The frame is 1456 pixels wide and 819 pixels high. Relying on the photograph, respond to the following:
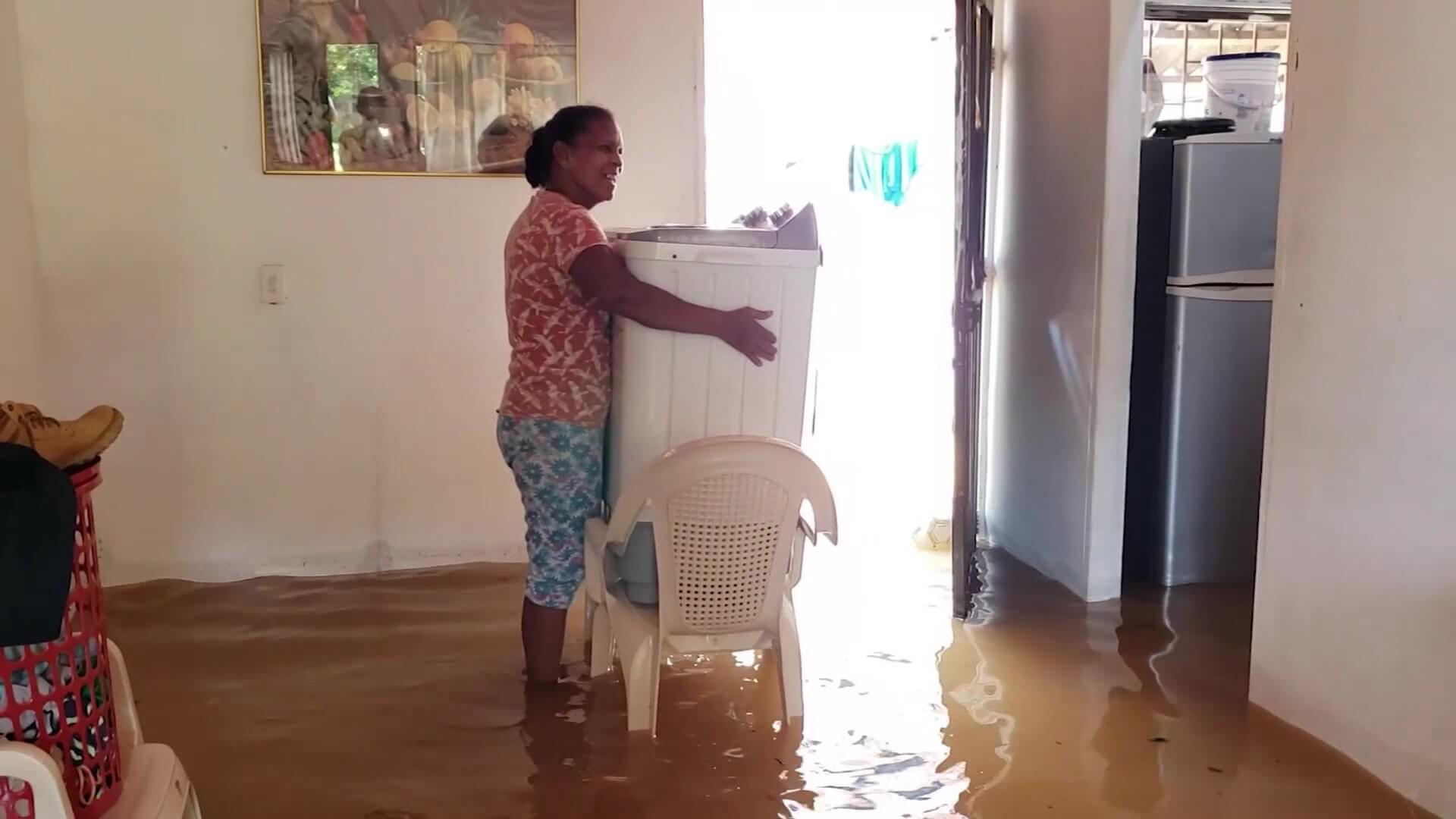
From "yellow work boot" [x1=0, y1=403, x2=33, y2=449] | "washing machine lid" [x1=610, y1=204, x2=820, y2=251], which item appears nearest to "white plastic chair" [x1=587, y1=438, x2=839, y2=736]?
"washing machine lid" [x1=610, y1=204, x2=820, y2=251]

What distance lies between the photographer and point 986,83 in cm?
272

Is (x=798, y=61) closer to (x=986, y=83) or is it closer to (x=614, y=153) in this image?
(x=986, y=83)

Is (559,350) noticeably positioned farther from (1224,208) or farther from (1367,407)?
(1224,208)

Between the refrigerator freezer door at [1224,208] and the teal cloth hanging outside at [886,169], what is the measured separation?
1.08 meters

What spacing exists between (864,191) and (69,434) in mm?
3033

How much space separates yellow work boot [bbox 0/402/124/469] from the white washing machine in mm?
1035

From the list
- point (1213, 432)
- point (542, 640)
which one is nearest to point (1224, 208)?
point (1213, 432)

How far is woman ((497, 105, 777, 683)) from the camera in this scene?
7.14ft

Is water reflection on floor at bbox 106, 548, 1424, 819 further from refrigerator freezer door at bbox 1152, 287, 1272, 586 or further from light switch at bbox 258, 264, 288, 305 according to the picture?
light switch at bbox 258, 264, 288, 305

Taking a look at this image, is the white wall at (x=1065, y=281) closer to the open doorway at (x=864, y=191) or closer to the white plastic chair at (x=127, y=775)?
the open doorway at (x=864, y=191)

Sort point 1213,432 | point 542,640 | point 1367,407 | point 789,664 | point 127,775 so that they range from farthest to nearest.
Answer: point 1213,432, point 542,640, point 789,664, point 1367,407, point 127,775

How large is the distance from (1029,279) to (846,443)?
0.97 meters

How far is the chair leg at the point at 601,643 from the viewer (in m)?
2.35

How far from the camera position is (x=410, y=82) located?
3047 mm
